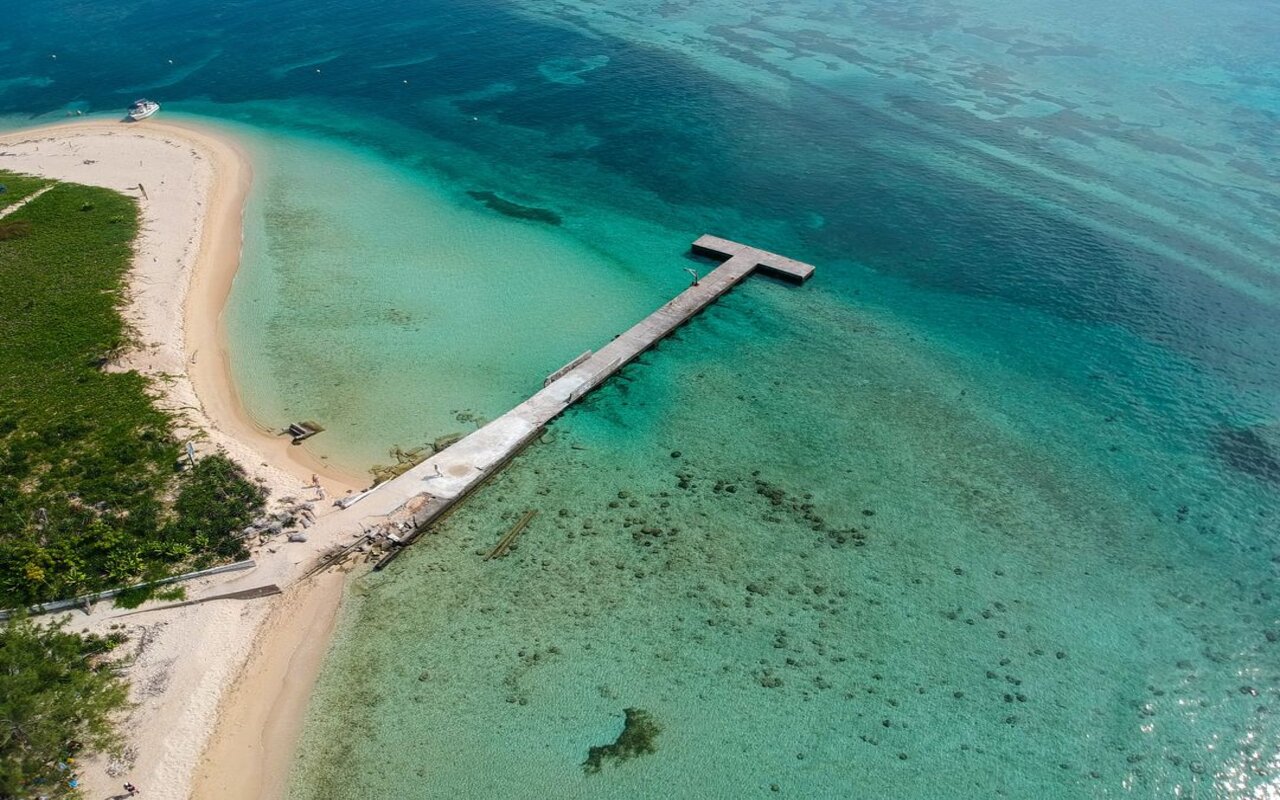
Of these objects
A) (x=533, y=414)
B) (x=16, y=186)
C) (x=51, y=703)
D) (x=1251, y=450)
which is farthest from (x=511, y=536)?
(x=16, y=186)

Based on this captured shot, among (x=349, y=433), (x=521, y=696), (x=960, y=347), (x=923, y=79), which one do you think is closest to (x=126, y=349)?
(x=349, y=433)

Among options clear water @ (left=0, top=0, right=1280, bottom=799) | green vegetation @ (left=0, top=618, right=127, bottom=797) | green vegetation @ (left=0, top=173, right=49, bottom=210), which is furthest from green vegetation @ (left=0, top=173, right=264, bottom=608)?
green vegetation @ (left=0, top=173, right=49, bottom=210)

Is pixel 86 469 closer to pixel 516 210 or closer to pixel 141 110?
pixel 516 210

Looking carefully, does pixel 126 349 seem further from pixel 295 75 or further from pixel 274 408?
pixel 295 75

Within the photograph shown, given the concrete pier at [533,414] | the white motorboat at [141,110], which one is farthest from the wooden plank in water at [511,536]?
the white motorboat at [141,110]

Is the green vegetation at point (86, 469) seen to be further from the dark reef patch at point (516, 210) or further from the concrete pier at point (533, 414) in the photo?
the dark reef patch at point (516, 210)

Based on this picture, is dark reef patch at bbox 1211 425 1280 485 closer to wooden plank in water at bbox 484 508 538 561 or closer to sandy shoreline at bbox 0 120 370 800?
wooden plank in water at bbox 484 508 538 561
